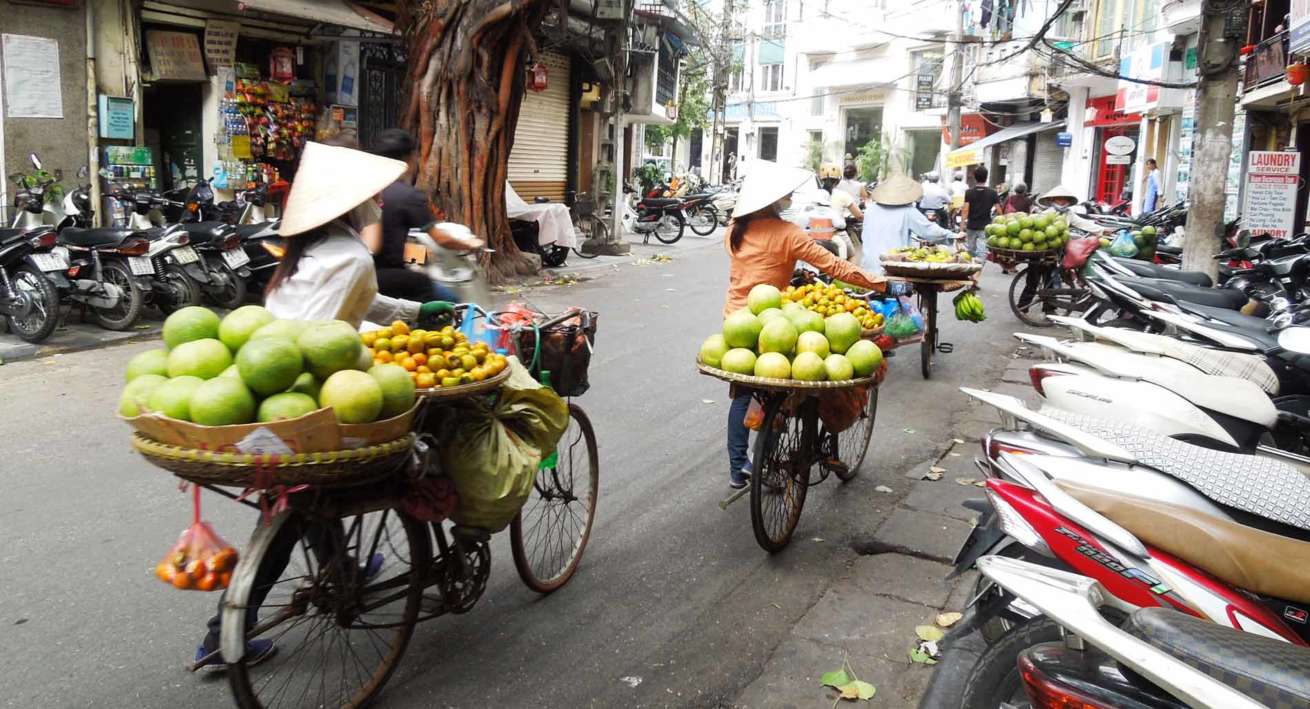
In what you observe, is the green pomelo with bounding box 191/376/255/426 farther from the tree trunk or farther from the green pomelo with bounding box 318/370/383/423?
the tree trunk

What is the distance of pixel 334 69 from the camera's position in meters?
14.5

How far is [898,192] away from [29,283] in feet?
25.5

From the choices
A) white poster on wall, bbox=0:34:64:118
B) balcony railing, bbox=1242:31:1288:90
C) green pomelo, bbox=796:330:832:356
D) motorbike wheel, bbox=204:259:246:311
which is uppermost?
balcony railing, bbox=1242:31:1288:90

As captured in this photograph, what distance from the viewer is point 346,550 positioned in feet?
9.87

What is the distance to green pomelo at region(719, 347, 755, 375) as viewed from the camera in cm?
427

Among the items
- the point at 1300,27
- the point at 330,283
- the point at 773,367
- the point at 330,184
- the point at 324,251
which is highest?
the point at 1300,27

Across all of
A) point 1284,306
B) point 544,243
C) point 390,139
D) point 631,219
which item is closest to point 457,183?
point 544,243

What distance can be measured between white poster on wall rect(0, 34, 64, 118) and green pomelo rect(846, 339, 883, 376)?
999 cm

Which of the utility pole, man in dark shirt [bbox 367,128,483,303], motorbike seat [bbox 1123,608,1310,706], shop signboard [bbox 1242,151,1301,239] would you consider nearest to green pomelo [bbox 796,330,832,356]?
man in dark shirt [bbox 367,128,483,303]

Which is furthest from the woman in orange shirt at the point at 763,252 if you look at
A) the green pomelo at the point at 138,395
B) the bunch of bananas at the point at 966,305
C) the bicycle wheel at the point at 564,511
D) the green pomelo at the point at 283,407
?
the green pomelo at the point at 138,395

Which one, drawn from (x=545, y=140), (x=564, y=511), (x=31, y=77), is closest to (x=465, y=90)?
(x=31, y=77)

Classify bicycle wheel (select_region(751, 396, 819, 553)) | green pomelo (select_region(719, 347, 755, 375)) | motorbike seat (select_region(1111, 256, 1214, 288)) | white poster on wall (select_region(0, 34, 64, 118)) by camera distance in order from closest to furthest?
green pomelo (select_region(719, 347, 755, 375))
bicycle wheel (select_region(751, 396, 819, 553))
motorbike seat (select_region(1111, 256, 1214, 288))
white poster on wall (select_region(0, 34, 64, 118))

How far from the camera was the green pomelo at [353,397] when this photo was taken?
2613 mm

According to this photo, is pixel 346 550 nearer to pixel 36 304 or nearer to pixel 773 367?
pixel 773 367
